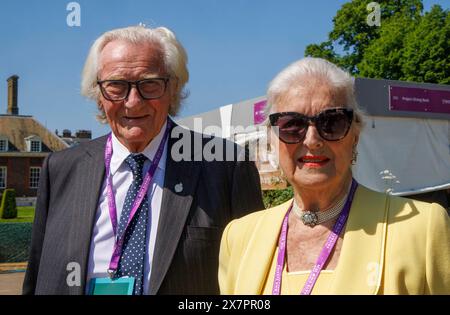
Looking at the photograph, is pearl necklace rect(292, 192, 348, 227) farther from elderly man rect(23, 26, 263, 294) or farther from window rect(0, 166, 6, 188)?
window rect(0, 166, 6, 188)

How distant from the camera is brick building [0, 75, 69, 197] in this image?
48531mm

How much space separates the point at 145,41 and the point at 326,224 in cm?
127

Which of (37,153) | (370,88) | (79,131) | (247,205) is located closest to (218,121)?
(370,88)

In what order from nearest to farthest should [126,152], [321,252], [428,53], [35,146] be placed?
[321,252] < [126,152] < [428,53] < [35,146]

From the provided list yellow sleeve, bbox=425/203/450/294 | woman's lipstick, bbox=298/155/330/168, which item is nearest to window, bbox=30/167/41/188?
woman's lipstick, bbox=298/155/330/168

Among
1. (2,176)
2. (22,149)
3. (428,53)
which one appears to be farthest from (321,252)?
(22,149)

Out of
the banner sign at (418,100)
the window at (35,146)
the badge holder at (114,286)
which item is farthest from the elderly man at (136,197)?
the window at (35,146)

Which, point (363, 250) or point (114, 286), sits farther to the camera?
point (114, 286)

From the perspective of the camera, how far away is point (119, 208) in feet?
8.95

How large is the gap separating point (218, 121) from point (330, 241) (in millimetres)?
12248

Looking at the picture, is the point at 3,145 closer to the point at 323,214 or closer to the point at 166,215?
the point at 166,215

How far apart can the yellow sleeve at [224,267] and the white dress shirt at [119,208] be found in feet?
1.09

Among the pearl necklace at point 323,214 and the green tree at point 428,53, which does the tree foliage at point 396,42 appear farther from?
the pearl necklace at point 323,214
